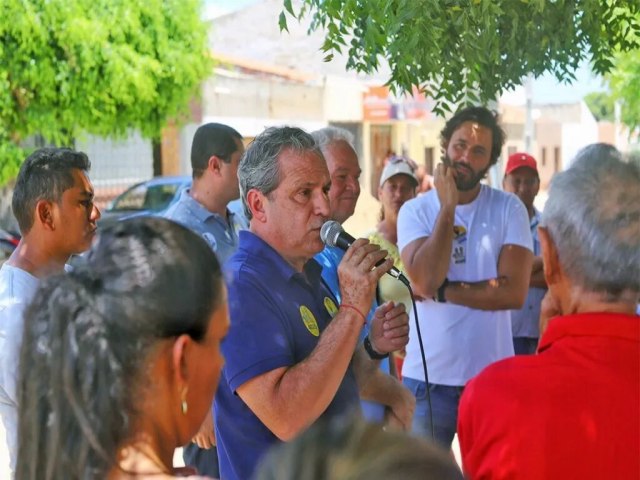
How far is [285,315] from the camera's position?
267cm

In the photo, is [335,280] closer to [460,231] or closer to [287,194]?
[287,194]

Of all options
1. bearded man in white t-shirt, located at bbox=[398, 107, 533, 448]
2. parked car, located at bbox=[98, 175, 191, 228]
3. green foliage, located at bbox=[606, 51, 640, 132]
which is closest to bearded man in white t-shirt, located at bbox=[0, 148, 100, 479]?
bearded man in white t-shirt, located at bbox=[398, 107, 533, 448]

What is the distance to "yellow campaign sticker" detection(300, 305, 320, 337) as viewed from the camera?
272 cm

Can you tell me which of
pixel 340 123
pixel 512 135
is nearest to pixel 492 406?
pixel 340 123

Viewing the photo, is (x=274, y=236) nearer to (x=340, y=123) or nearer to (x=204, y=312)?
(x=204, y=312)

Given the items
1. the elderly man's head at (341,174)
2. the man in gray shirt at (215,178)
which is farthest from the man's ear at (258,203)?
the man in gray shirt at (215,178)

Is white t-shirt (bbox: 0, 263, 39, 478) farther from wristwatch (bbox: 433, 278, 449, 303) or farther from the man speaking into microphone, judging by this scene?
wristwatch (bbox: 433, 278, 449, 303)

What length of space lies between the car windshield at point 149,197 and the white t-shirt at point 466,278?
1243 centimetres

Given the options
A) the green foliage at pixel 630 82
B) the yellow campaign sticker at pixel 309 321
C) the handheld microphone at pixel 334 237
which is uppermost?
the green foliage at pixel 630 82

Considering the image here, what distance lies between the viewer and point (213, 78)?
77.5 ft

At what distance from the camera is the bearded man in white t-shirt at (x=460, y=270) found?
4.26 m

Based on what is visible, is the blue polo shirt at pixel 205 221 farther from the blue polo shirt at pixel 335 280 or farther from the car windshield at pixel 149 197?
the car windshield at pixel 149 197

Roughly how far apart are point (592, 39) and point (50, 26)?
12.7 metres

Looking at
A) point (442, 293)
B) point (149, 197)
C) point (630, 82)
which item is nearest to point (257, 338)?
point (442, 293)
